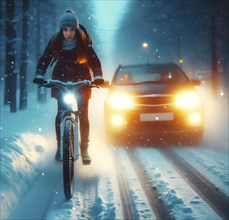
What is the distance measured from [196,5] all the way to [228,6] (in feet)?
9.07

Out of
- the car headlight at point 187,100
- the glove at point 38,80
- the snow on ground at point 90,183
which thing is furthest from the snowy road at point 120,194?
the car headlight at point 187,100

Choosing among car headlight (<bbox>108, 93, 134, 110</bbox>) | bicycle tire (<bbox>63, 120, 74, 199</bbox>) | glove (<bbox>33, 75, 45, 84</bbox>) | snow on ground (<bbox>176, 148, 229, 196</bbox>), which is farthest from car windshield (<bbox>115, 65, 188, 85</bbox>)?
bicycle tire (<bbox>63, 120, 74, 199</bbox>)

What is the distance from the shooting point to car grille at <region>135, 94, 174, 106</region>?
734 centimetres

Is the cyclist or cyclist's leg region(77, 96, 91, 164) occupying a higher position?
the cyclist

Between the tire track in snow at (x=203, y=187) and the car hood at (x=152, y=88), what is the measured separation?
1.61 metres

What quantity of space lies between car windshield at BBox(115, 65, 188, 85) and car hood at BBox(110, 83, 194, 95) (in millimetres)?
333

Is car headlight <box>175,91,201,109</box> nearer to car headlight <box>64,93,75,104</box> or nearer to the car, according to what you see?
the car

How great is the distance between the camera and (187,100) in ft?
24.7

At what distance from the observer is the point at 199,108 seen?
7.65 m

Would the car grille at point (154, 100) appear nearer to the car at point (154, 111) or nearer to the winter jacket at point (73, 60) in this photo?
the car at point (154, 111)

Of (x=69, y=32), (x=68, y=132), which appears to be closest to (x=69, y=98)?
(x=68, y=132)

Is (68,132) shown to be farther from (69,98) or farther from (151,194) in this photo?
(151,194)

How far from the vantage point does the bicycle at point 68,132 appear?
415cm

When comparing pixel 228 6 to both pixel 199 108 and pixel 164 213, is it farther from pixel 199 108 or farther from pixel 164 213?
pixel 164 213
